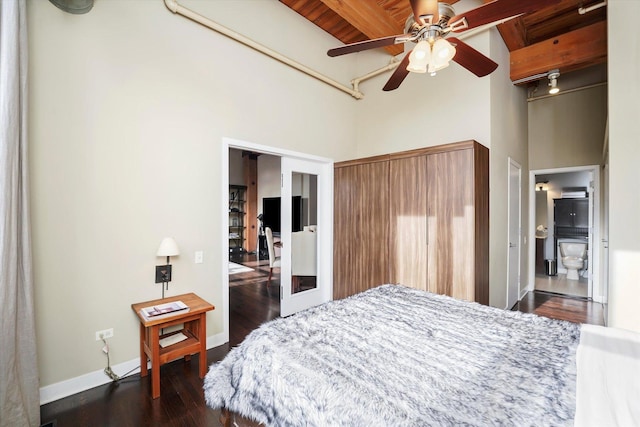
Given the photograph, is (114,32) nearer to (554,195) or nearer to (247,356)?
(247,356)

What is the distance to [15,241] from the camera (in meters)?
1.62

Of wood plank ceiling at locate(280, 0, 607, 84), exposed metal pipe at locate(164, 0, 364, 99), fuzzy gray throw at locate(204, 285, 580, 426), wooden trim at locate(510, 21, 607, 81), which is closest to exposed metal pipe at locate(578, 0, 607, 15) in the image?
wood plank ceiling at locate(280, 0, 607, 84)

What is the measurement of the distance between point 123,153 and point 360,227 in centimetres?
273

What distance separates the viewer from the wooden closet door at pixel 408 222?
3.14 metres

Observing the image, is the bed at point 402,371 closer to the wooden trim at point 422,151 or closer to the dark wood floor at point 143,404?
the dark wood floor at point 143,404

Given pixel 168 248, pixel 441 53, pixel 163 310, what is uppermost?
pixel 441 53

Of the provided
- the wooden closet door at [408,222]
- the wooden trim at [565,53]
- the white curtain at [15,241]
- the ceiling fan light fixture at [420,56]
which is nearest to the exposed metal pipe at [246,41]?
the white curtain at [15,241]

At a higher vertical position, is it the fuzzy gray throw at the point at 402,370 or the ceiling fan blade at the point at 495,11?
the ceiling fan blade at the point at 495,11

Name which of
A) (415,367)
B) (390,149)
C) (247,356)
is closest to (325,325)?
(247,356)

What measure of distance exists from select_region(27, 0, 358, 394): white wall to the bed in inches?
54.3

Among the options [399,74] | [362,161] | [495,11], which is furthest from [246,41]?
[495,11]

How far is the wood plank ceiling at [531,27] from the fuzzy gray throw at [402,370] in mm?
3359

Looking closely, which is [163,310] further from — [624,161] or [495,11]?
[624,161]

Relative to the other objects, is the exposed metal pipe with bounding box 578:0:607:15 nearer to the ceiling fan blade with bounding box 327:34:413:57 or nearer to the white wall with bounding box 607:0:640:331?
the white wall with bounding box 607:0:640:331
